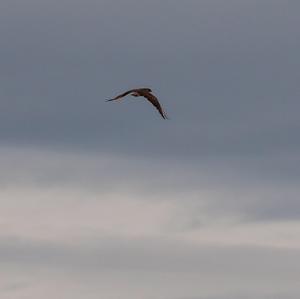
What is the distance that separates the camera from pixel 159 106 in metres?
64.3

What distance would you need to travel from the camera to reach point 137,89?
67188mm

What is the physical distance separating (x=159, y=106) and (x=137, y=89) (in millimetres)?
3817
